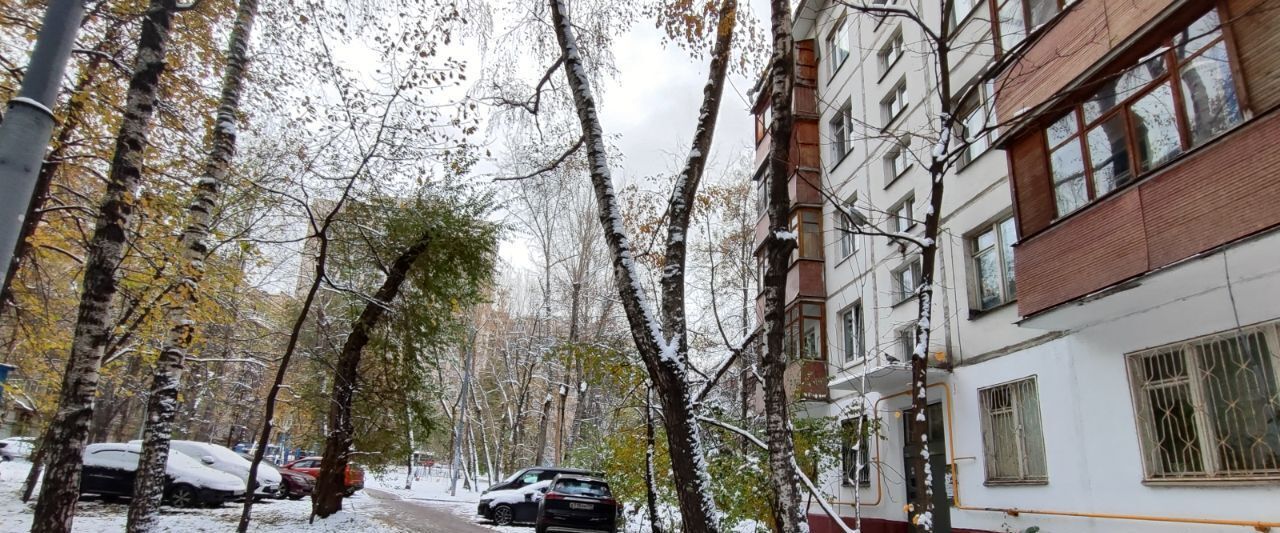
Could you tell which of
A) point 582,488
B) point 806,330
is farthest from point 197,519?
point 806,330

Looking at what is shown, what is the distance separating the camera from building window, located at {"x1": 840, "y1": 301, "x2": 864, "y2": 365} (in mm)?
16172

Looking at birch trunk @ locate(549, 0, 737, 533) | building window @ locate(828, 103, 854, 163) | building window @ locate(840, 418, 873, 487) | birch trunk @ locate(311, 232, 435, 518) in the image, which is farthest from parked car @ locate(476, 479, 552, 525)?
birch trunk @ locate(549, 0, 737, 533)

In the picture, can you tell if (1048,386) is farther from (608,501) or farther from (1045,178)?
(608,501)

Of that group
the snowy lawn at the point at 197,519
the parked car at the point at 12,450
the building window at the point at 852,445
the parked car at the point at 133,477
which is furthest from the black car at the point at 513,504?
the parked car at the point at 12,450

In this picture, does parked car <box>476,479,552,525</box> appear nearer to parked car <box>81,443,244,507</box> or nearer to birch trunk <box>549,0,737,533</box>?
parked car <box>81,443,244,507</box>

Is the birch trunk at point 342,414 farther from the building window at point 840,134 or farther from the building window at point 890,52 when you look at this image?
the building window at point 890,52

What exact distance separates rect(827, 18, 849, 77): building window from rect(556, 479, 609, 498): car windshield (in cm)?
1319

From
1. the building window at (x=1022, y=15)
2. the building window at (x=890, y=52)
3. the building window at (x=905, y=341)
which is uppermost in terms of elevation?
the building window at (x=890, y=52)

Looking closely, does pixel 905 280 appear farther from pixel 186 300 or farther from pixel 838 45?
pixel 186 300

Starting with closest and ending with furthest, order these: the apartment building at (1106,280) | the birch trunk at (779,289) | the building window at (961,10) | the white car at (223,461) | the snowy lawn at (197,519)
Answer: the birch trunk at (779,289)
the apartment building at (1106,280)
the snowy lawn at (197,519)
the building window at (961,10)
the white car at (223,461)

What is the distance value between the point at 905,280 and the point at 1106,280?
23.6ft

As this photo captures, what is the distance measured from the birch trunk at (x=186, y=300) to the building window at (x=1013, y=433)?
448 inches

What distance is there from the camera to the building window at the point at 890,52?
16.1 m

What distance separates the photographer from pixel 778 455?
18.9 ft
